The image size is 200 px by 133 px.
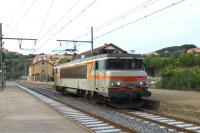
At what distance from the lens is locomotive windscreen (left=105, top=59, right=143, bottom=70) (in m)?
23.9

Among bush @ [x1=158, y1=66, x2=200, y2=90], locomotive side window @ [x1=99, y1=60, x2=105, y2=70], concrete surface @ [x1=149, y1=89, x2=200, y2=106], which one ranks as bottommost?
concrete surface @ [x1=149, y1=89, x2=200, y2=106]

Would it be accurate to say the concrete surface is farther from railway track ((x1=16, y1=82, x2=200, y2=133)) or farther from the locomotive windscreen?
the locomotive windscreen

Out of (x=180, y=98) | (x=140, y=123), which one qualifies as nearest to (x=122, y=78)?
(x=180, y=98)

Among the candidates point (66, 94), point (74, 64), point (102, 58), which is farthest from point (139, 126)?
point (66, 94)

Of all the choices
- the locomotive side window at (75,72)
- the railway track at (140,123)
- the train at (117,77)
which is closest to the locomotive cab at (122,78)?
the train at (117,77)

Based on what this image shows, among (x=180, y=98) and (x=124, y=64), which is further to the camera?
(x=180, y=98)

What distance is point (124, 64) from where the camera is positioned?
2414 cm

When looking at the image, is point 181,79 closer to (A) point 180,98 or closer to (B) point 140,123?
(A) point 180,98

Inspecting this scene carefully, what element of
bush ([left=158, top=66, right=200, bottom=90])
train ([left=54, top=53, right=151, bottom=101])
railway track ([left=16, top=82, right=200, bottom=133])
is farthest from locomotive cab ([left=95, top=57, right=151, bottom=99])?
bush ([left=158, top=66, right=200, bottom=90])

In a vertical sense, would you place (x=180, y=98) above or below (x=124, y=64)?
below

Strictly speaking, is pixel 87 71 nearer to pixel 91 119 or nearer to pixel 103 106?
pixel 103 106

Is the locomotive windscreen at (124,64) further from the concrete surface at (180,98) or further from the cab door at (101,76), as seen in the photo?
the concrete surface at (180,98)

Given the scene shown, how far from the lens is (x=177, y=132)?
1438cm

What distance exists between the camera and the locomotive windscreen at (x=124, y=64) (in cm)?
2389
